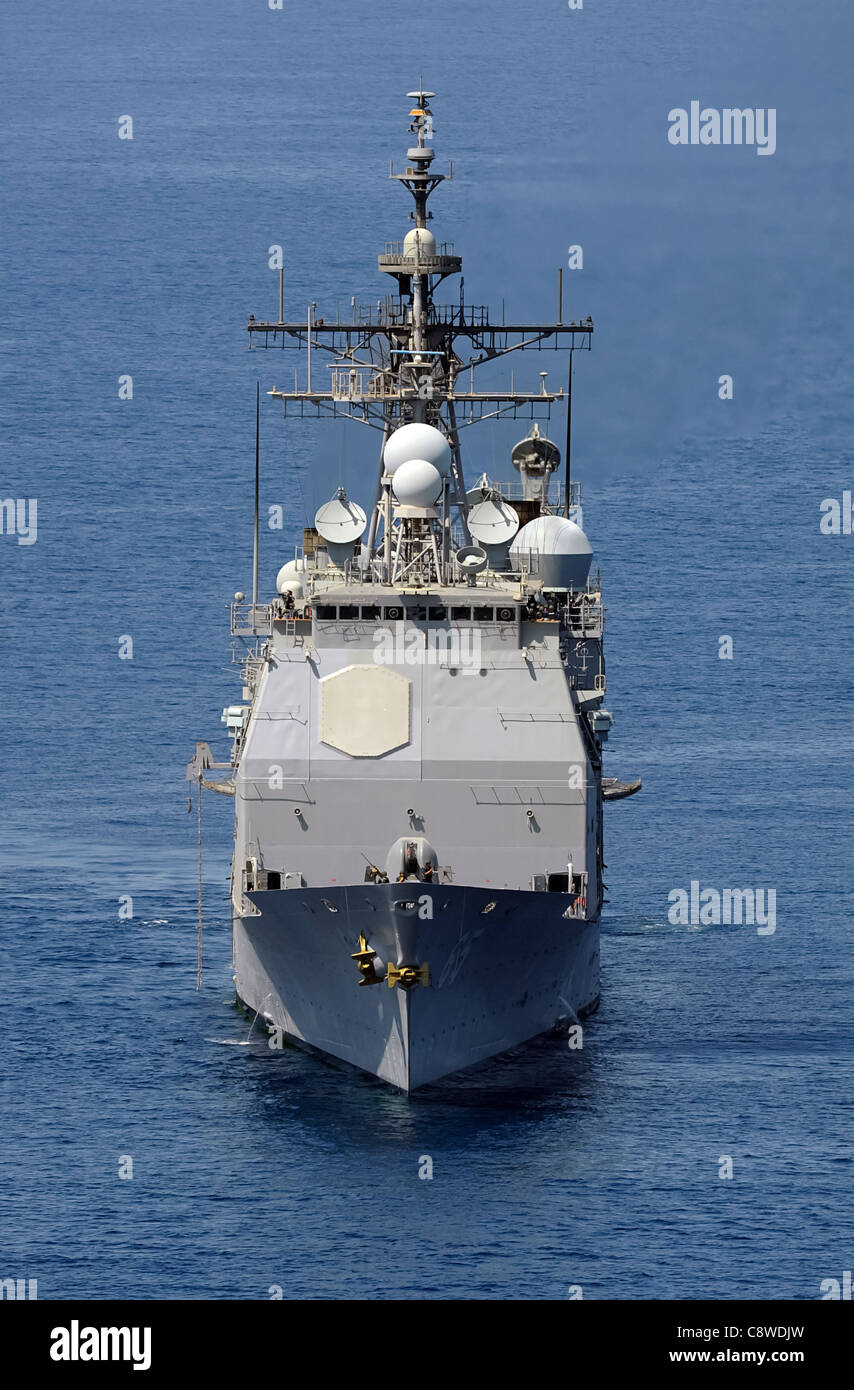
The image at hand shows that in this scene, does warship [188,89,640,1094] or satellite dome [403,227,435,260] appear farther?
satellite dome [403,227,435,260]

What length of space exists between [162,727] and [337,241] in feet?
112

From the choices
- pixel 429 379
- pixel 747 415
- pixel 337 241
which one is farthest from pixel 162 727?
pixel 337 241

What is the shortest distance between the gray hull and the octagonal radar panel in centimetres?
733

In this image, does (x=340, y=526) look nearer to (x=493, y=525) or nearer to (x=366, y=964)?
(x=493, y=525)

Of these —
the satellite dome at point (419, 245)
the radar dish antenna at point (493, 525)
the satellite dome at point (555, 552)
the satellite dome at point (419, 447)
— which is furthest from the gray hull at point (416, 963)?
the satellite dome at point (419, 245)

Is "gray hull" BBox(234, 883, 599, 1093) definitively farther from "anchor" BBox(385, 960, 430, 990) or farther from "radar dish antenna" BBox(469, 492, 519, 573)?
"radar dish antenna" BBox(469, 492, 519, 573)

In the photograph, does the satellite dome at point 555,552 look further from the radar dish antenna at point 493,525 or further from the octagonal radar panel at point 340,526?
the octagonal radar panel at point 340,526

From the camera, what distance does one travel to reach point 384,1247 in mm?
39094

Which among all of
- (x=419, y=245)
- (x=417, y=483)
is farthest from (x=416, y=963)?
(x=419, y=245)

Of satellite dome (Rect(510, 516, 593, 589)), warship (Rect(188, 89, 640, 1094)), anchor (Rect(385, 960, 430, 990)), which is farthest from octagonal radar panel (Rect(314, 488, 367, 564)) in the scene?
anchor (Rect(385, 960, 430, 990))

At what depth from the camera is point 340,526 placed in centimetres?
5156

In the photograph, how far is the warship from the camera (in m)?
44.6
